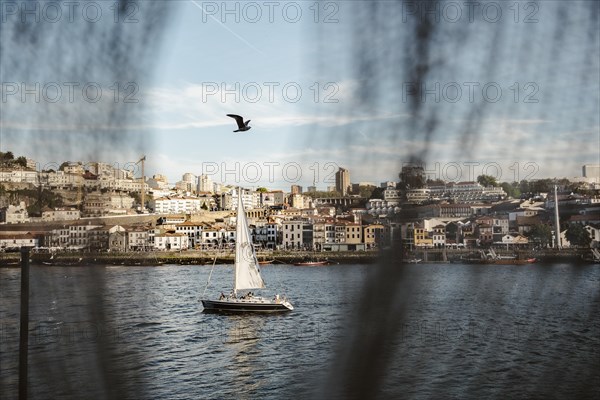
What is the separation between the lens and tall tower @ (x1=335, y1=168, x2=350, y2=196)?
1.17 m

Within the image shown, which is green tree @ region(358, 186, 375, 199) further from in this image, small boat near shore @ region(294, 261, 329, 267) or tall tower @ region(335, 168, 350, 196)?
small boat near shore @ region(294, 261, 329, 267)

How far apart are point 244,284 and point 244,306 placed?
2161 millimetres

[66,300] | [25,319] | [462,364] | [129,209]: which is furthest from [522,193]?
[25,319]

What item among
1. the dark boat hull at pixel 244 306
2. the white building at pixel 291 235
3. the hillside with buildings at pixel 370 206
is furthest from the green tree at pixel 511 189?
the white building at pixel 291 235

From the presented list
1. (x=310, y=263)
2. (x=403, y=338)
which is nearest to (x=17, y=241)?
(x=403, y=338)

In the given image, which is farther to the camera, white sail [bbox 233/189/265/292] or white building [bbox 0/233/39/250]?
white sail [bbox 233/189/265/292]

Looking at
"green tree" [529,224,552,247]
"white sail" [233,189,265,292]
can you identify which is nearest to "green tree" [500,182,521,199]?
"green tree" [529,224,552,247]

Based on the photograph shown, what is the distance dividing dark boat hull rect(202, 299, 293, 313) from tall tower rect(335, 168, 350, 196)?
23.8m

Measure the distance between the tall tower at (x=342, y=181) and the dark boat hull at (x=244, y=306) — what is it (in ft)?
77.9

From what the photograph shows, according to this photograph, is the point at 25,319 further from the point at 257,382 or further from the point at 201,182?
the point at 201,182

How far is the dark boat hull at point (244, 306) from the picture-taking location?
2467 cm

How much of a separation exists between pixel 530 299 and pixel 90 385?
119 centimetres

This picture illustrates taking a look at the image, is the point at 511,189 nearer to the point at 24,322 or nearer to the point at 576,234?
the point at 576,234

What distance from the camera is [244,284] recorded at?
2725 cm
